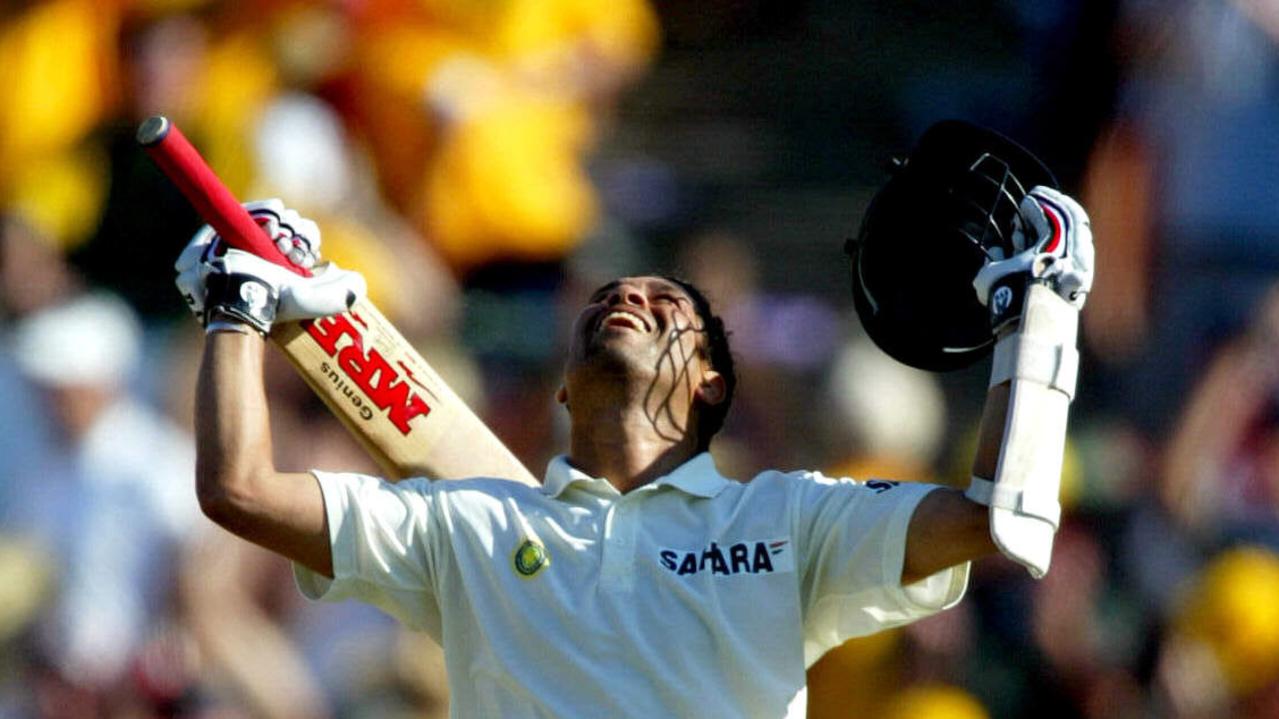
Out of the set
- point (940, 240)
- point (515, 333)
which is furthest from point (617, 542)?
point (515, 333)

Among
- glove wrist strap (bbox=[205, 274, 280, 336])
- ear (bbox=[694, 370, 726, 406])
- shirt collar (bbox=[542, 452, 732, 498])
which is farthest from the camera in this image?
ear (bbox=[694, 370, 726, 406])

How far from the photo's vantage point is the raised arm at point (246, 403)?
2959 mm

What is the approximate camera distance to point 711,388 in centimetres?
345

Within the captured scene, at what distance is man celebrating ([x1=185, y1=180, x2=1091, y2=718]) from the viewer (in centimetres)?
296

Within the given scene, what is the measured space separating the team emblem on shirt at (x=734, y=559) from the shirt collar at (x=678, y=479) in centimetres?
13

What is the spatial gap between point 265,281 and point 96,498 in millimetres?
2826

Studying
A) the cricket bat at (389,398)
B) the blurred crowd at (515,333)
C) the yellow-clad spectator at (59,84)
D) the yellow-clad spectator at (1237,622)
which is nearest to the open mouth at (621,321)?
the cricket bat at (389,398)

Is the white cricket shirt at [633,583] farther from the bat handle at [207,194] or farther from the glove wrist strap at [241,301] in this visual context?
the bat handle at [207,194]

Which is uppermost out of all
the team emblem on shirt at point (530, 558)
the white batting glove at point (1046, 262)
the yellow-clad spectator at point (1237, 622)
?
the yellow-clad spectator at point (1237, 622)

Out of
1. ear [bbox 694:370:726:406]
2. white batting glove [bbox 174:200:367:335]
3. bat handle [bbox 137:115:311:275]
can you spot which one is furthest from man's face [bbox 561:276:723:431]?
bat handle [bbox 137:115:311:275]

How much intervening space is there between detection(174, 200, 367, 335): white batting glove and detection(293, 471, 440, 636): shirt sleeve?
0.26 m

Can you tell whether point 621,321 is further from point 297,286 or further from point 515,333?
point 515,333

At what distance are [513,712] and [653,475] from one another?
467 mm

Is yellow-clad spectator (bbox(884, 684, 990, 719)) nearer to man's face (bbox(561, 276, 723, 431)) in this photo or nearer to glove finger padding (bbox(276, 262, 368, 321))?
man's face (bbox(561, 276, 723, 431))
